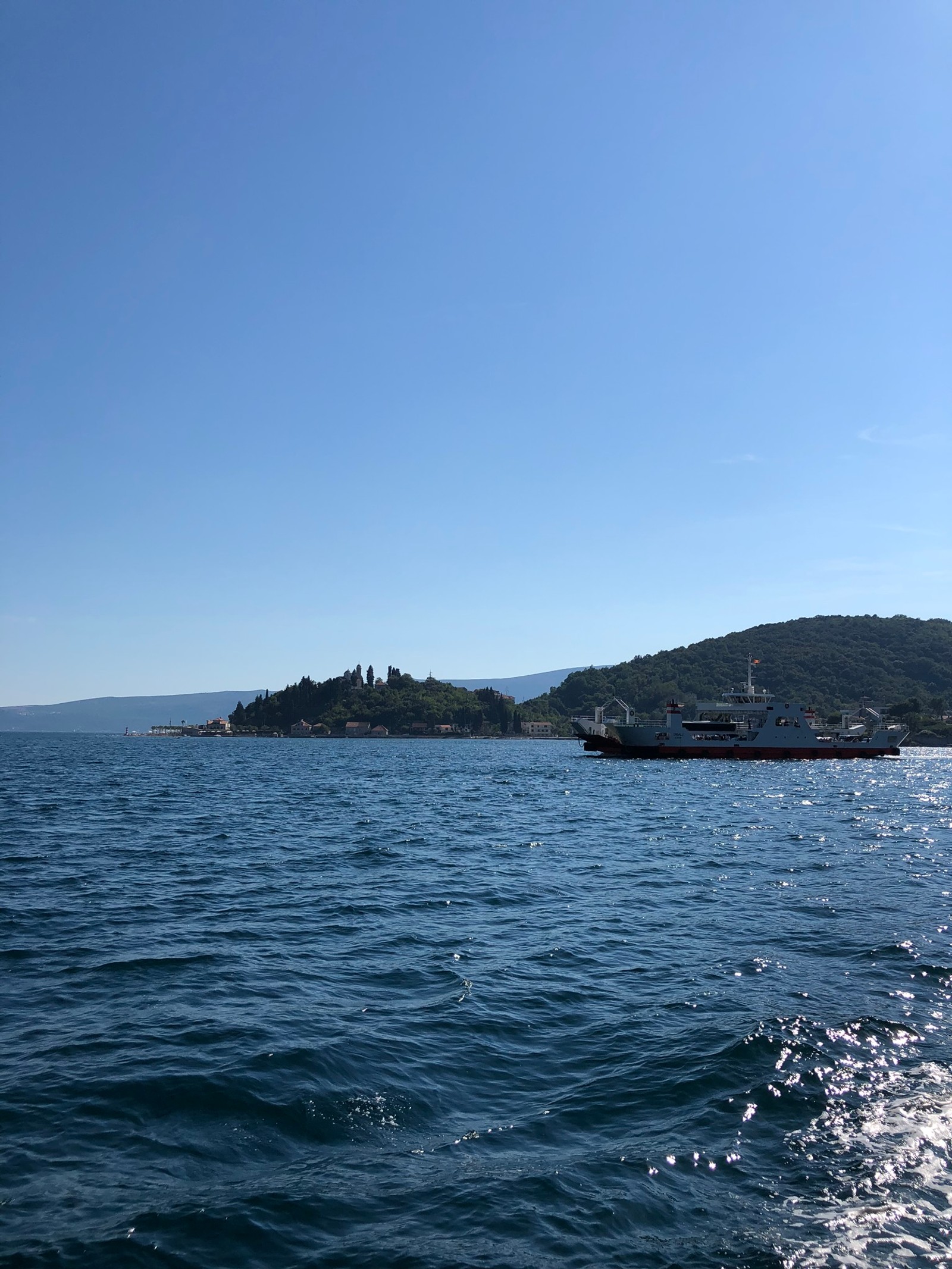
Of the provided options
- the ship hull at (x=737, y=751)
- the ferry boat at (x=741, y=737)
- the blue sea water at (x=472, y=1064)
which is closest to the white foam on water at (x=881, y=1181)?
the blue sea water at (x=472, y=1064)

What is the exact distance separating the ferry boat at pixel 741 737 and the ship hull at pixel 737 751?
0.28 feet

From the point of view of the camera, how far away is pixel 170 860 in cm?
2605

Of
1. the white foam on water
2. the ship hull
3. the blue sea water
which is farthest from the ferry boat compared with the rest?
the white foam on water

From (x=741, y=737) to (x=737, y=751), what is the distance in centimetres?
202

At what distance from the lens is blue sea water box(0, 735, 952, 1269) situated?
675 centimetres

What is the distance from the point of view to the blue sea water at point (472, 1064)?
6746 mm

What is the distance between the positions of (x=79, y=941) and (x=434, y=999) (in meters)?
7.74

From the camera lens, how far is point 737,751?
360ft

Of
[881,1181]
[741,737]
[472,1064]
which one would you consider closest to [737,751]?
[741,737]

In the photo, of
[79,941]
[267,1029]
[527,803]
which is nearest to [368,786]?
[527,803]

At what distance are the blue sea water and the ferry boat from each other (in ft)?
280

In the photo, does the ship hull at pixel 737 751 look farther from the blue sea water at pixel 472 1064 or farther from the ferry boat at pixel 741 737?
the blue sea water at pixel 472 1064

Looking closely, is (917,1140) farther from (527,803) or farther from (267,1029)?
(527,803)

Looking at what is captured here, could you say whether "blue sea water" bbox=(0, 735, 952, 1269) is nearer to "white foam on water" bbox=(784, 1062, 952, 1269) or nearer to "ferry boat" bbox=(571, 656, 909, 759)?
"white foam on water" bbox=(784, 1062, 952, 1269)
